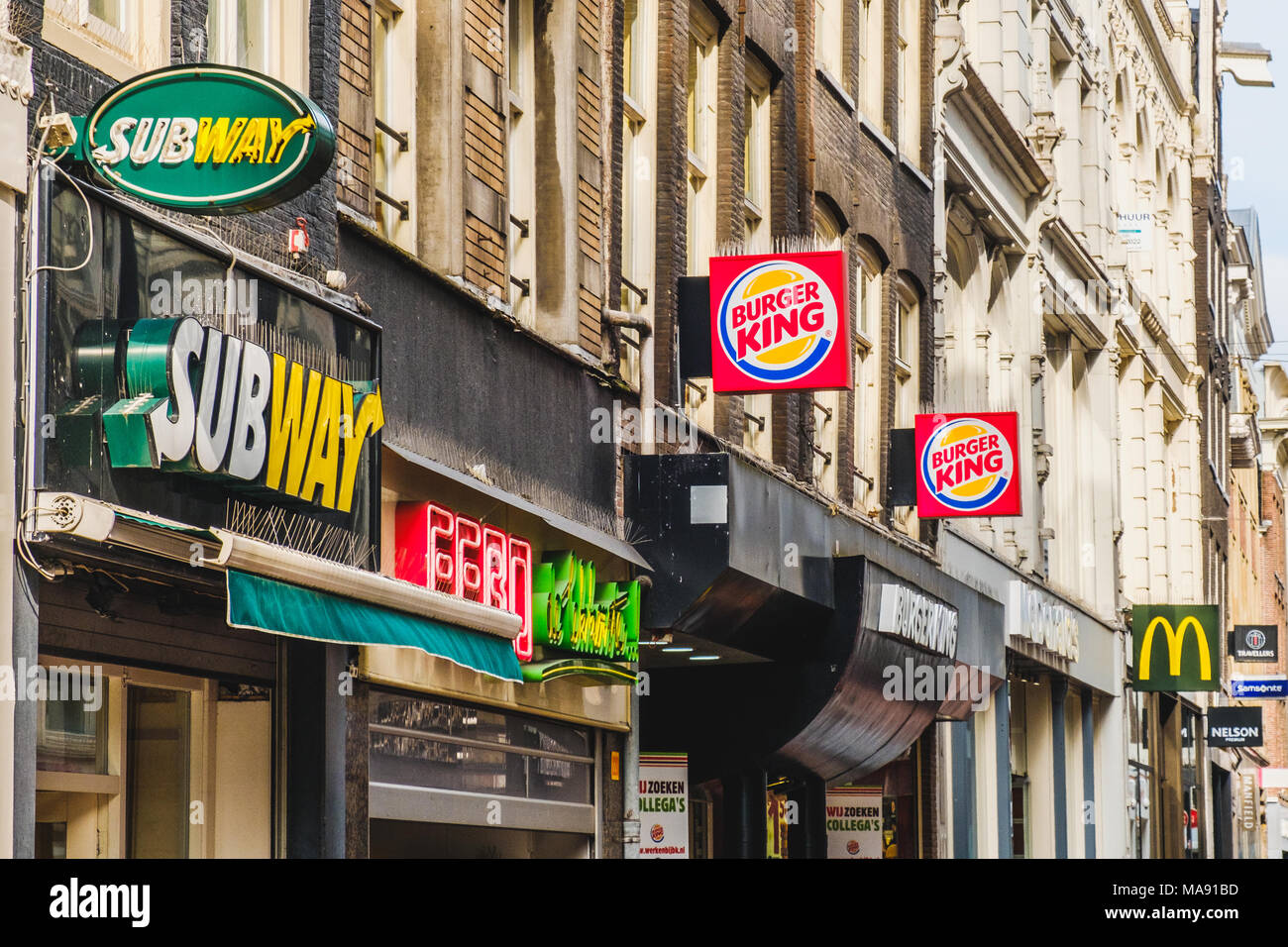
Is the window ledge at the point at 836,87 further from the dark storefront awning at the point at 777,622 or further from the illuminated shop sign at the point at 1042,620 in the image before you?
the illuminated shop sign at the point at 1042,620

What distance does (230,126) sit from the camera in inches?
342

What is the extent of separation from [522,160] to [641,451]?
2.28 metres

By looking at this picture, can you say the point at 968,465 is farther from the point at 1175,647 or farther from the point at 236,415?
the point at 236,415

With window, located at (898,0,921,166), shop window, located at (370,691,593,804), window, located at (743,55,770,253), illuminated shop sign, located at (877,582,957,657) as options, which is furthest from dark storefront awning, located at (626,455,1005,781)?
window, located at (898,0,921,166)

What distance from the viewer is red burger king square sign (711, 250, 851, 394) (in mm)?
15953

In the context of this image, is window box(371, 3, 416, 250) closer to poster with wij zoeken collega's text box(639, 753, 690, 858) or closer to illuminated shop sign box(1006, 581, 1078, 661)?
poster with wij zoeken collega's text box(639, 753, 690, 858)

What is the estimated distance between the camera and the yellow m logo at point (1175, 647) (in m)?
33.2

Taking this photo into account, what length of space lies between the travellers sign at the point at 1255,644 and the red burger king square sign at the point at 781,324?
2944 cm

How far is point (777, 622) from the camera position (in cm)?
1791

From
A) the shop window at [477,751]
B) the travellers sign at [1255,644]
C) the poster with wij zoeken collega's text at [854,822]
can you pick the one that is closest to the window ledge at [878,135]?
the poster with wij zoeken collega's text at [854,822]

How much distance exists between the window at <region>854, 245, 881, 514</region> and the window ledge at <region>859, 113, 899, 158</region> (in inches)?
45.7

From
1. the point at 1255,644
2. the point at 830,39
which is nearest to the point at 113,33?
the point at 830,39

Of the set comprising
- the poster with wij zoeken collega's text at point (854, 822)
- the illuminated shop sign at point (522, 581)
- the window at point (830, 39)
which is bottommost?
the poster with wij zoeken collega's text at point (854, 822)
